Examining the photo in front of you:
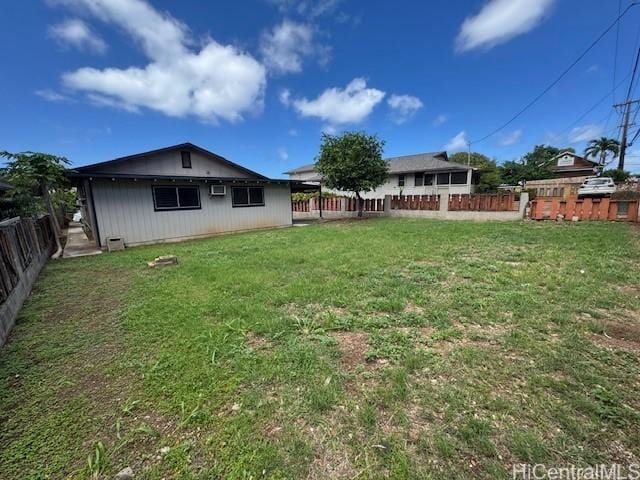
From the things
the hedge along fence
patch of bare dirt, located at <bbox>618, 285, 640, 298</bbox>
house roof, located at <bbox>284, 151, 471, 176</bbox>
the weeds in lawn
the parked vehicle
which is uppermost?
house roof, located at <bbox>284, 151, 471, 176</bbox>

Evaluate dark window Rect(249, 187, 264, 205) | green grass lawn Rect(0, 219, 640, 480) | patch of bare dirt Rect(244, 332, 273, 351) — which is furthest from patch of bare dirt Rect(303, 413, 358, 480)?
dark window Rect(249, 187, 264, 205)

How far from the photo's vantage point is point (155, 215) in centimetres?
962

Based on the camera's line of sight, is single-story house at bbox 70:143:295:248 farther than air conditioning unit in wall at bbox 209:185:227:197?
No

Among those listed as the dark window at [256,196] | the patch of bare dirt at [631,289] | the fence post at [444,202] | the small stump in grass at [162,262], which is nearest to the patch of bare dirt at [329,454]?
the patch of bare dirt at [631,289]

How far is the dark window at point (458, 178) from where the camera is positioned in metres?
20.2

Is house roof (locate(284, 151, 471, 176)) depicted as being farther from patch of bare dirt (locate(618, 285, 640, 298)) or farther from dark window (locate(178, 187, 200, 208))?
patch of bare dirt (locate(618, 285, 640, 298))

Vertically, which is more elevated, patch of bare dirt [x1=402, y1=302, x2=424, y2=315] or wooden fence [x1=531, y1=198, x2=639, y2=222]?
wooden fence [x1=531, y1=198, x2=639, y2=222]

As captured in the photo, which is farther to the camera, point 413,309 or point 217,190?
point 217,190

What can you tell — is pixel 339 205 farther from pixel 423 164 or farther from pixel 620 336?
pixel 620 336

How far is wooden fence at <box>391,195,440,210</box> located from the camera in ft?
46.4

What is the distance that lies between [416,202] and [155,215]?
40.7 ft

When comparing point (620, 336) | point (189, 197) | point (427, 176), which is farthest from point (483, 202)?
point (189, 197)

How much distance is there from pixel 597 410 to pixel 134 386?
10.9 ft

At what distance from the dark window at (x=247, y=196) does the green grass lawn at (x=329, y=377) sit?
7.57m
